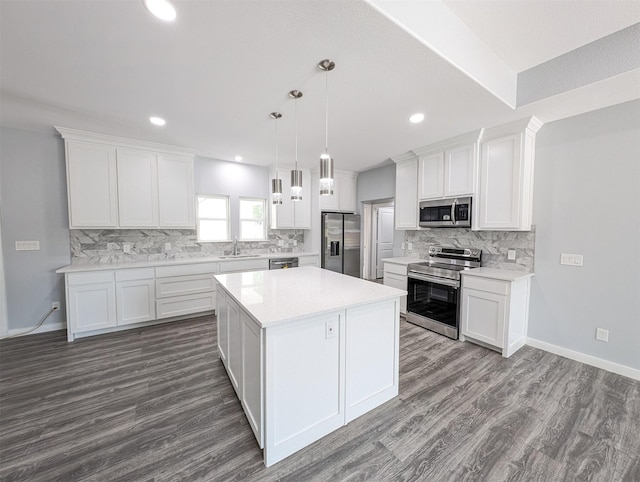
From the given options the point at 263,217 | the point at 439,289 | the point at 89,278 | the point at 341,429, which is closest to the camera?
the point at 341,429

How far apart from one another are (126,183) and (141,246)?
0.99 m

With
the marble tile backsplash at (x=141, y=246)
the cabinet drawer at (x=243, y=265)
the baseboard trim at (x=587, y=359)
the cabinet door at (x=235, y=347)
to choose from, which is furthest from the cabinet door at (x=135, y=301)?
the baseboard trim at (x=587, y=359)

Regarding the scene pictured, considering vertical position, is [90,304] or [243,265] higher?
[243,265]

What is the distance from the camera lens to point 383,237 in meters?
6.67

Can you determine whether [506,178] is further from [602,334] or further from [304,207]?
[304,207]

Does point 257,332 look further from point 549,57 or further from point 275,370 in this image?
point 549,57

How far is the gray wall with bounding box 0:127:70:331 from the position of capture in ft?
10.4

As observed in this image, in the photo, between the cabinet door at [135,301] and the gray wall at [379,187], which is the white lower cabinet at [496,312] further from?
the cabinet door at [135,301]

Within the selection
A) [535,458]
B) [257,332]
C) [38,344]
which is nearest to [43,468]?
[257,332]

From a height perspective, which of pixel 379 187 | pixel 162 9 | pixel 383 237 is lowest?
pixel 383 237

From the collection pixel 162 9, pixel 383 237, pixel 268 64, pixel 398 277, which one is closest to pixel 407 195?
pixel 398 277

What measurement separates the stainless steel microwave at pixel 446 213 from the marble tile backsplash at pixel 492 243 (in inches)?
14.2

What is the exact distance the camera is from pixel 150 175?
3684mm

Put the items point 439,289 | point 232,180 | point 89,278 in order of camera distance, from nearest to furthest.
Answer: point 89,278
point 439,289
point 232,180
